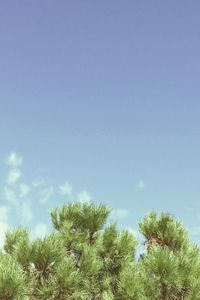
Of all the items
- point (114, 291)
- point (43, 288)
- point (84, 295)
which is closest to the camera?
point (43, 288)

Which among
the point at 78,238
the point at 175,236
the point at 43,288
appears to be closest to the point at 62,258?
the point at 43,288

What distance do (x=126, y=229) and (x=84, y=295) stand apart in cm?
146

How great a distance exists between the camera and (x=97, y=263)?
7.88m

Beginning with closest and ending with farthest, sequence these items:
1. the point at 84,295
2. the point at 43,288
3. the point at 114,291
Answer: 1. the point at 43,288
2. the point at 84,295
3. the point at 114,291

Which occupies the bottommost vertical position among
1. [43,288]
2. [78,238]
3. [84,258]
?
[43,288]

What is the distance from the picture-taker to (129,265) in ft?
26.7

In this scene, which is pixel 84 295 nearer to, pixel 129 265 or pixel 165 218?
pixel 129 265

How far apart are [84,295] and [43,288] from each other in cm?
83

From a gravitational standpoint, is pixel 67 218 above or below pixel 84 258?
above

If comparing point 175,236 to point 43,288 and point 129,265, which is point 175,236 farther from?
point 43,288

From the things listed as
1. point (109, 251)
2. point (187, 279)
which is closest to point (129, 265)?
point (109, 251)

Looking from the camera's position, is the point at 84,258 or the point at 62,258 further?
the point at 84,258

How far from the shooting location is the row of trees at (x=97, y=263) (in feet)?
23.2

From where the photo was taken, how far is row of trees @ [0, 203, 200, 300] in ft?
23.2
